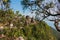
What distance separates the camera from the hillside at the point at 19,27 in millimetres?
14498

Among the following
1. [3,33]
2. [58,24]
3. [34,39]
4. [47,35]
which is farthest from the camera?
[47,35]

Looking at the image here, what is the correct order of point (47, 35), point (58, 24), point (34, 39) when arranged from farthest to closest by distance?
point (47, 35) → point (34, 39) → point (58, 24)

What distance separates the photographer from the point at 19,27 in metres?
15.4

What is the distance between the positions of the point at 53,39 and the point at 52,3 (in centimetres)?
677

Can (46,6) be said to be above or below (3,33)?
above

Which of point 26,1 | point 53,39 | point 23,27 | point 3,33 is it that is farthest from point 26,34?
point 26,1

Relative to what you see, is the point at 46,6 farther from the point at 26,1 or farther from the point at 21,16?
the point at 21,16

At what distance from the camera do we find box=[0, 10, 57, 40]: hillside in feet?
47.6

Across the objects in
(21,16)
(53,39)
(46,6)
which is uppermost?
(46,6)

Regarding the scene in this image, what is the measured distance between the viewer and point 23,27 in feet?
51.4

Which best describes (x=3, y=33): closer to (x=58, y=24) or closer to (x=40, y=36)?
(x=40, y=36)

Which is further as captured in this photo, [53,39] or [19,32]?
[53,39]

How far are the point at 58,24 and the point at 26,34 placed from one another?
4637 millimetres

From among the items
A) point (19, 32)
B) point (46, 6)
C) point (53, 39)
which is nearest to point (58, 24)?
point (46, 6)
